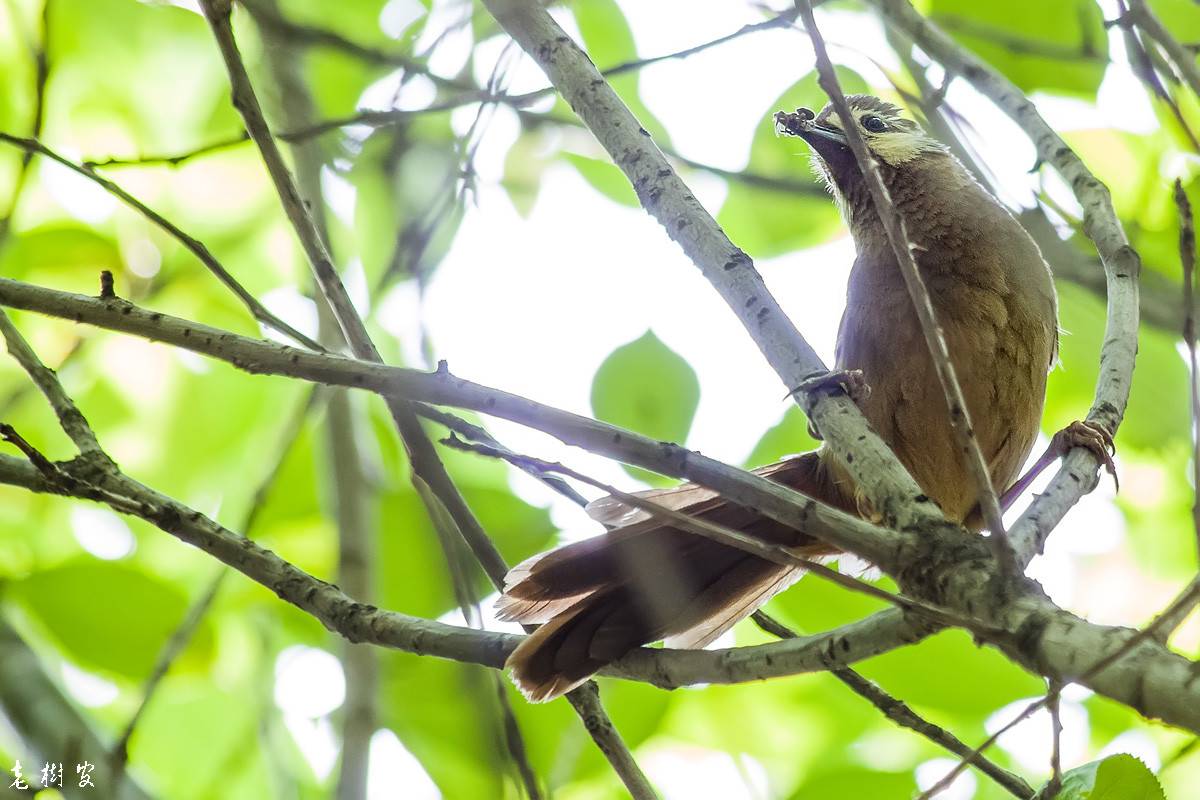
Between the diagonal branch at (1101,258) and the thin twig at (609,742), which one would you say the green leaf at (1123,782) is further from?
the thin twig at (609,742)

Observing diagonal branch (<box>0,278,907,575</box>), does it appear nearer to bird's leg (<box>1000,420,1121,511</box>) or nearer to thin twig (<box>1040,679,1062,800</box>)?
thin twig (<box>1040,679,1062,800</box>)

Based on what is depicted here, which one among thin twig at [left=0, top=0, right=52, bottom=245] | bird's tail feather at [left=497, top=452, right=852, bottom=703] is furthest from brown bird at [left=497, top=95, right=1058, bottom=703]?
thin twig at [left=0, top=0, right=52, bottom=245]

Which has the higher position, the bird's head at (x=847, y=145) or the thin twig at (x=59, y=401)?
the bird's head at (x=847, y=145)

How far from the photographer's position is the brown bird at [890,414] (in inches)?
81.4

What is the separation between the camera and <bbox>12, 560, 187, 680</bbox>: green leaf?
7.72 feet

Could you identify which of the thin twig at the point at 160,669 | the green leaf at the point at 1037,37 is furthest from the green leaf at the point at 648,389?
the green leaf at the point at 1037,37

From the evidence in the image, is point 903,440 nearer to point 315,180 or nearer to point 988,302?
point 988,302

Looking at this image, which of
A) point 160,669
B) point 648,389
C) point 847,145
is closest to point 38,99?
point 160,669

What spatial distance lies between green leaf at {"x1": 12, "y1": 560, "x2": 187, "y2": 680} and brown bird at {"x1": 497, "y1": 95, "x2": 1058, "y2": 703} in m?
0.96

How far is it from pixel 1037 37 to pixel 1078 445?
1.32m

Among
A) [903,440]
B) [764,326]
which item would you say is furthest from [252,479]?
[764,326]

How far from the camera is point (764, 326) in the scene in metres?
1.55

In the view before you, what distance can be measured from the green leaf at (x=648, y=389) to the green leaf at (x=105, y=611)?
1.11m

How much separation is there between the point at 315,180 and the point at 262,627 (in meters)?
1.29
